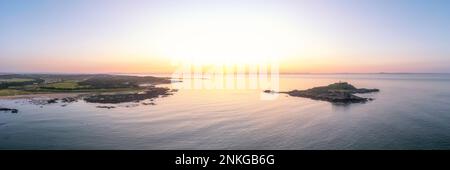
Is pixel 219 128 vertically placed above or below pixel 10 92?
below

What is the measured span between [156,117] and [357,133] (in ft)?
58.1

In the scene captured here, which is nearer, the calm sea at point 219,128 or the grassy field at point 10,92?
the calm sea at point 219,128

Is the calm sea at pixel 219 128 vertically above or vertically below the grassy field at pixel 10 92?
below

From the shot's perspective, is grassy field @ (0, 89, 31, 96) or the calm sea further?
grassy field @ (0, 89, 31, 96)

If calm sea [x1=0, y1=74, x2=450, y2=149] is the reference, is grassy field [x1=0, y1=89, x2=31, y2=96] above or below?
above

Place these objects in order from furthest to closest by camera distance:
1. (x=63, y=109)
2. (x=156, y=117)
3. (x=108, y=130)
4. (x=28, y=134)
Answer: (x=63, y=109), (x=156, y=117), (x=108, y=130), (x=28, y=134)

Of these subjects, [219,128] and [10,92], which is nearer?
[219,128]

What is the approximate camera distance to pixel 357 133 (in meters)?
23.5

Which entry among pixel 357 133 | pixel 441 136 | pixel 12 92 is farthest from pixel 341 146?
pixel 12 92
